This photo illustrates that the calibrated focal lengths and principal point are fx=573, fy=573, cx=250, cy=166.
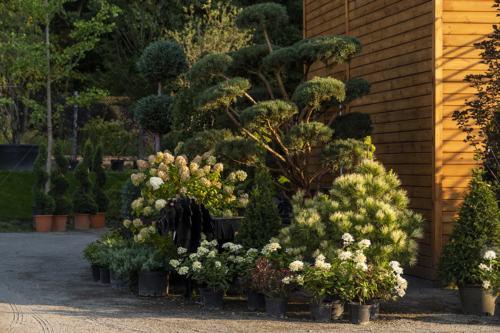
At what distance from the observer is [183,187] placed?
6172mm

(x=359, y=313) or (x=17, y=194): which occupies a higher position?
(x=17, y=194)

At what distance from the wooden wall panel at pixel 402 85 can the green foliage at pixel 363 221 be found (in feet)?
4.51

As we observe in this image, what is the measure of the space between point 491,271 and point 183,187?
10.3 feet

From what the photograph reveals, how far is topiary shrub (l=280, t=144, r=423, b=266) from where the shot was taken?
16.7ft

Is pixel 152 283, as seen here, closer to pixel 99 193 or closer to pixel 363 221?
pixel 363 221

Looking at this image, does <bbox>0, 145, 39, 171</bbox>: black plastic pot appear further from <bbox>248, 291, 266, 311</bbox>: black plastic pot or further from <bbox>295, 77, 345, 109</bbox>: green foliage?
<bbox>248, 291, 266, 311</bbox>: black plastic pot

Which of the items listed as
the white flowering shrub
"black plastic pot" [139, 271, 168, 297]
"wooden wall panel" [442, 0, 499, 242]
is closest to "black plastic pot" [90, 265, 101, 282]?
"black plastic pot" [139, 271, 168, 297]

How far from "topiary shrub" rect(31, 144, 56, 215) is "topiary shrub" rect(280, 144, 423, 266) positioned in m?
7.55

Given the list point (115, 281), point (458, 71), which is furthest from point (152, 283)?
point (458, 71)

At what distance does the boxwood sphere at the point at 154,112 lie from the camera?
9.91m

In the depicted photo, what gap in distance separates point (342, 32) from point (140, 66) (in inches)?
143

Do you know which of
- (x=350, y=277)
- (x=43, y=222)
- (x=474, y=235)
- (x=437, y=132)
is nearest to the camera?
(x=350, y=277)

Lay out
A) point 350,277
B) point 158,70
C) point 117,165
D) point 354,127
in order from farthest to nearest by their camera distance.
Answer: point 117,165 → point 158,70 → point 354,127 → point 350,277

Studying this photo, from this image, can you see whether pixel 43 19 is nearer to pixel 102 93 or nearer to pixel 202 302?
pixel 102 93
